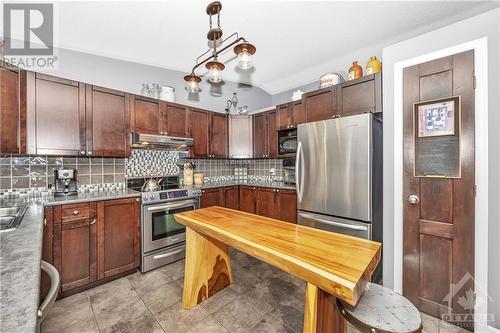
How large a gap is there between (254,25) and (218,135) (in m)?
1.81

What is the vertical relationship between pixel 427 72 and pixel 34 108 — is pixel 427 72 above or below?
above

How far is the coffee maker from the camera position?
234 cm

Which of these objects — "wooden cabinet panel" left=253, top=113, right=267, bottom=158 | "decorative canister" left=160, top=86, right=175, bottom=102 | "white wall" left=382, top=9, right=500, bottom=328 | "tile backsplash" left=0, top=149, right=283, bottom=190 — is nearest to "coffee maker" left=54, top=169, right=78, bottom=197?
"tile backsplash" left=0, top=149, right=283, bottom=190

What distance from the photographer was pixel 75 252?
208 centimetres

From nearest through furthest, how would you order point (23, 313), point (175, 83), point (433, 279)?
point (23, 313)
point (433, 279)
point (175, 83)

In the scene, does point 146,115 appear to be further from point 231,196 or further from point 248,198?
point 248,198

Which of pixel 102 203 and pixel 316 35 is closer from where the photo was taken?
pixel 102 203

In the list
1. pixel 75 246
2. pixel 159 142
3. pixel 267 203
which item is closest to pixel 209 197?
pixel 267 203

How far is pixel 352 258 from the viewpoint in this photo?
1026 mm

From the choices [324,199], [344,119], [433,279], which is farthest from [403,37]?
[433,279]

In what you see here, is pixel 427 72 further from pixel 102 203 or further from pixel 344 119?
pixel 102 203

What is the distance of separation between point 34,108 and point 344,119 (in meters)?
3.20

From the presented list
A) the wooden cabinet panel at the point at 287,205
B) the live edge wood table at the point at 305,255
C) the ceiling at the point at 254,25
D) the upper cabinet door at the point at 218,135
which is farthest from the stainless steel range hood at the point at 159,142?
the wooden cabinet panel at the point at 287,205

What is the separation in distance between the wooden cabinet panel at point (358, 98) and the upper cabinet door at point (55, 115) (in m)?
3.06
